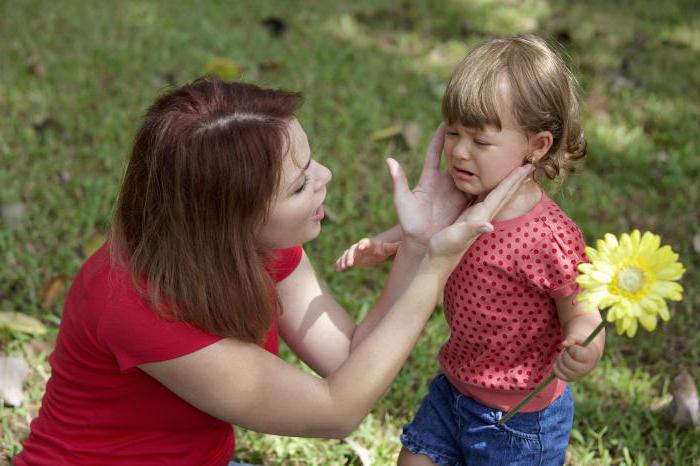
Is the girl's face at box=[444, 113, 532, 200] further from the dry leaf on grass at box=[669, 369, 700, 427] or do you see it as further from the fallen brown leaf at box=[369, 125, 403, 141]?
the fallen brown leaf at box=[369, 125, 403, 141]

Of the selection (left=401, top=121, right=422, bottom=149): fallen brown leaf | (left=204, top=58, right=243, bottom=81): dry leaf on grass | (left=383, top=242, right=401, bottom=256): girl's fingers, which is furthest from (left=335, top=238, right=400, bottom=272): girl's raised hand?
(left=204, top=58, right=243, bottom=81): dry leaf on grass

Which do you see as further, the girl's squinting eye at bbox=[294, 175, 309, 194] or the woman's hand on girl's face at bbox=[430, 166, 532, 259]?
the girl's squinting eye at bbox=[294, 175, 309, 194]

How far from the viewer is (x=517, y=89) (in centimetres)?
168

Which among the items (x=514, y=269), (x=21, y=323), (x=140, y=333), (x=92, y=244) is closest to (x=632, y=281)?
(x=514, y=269)

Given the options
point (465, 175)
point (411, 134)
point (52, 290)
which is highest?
point (465, 175)

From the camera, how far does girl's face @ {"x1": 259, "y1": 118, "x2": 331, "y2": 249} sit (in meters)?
1.73

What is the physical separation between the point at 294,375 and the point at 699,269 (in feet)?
6.03

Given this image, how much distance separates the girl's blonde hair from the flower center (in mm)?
404

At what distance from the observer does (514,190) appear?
167 centimetres

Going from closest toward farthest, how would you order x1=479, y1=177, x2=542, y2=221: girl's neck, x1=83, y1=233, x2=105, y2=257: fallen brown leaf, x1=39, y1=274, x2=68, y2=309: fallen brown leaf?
x1=479, y1=177, x2=542, y2=221: girl's neck < x1=39, y1=274, x2=68, y2=309: fallen brown leaf < x1=83, y1=233, x2=105, y2=257: fallen brown leaf

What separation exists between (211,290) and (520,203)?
2.12 feet

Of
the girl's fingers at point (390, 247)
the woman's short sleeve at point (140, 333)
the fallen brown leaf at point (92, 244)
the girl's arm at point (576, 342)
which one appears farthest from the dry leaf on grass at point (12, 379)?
the girl's arm at point (576, 342)

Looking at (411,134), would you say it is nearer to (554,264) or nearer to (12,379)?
(12,379)

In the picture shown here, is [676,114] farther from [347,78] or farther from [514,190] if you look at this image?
[514,190]
